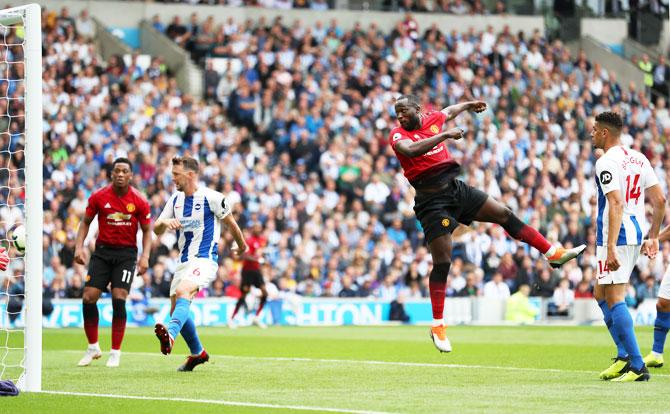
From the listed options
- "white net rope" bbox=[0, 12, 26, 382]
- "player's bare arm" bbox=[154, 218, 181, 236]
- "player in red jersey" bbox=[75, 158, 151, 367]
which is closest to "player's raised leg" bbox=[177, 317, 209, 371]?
"player's bare arm" bbox=[154, 218, 181, 236]

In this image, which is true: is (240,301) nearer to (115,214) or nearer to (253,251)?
(253,251)

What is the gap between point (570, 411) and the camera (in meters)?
9.62

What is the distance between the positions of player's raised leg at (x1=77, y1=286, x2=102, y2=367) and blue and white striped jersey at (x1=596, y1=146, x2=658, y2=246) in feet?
20.2

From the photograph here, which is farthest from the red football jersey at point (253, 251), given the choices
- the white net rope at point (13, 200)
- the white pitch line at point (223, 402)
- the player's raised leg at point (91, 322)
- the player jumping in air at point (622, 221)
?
the white pitch line at point (223, 402)

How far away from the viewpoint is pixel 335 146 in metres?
33.1

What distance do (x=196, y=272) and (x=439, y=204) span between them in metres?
2.88

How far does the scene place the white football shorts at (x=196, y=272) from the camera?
46.0 feet

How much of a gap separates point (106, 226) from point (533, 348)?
23.2ft

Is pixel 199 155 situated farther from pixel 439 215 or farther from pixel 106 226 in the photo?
pixel 439 215

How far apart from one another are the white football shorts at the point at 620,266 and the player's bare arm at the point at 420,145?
190cm

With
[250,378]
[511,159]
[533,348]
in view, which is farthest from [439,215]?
[511,159]

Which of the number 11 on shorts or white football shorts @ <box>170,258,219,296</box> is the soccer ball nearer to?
white football shorts @ <box>170,258,219,296</box>

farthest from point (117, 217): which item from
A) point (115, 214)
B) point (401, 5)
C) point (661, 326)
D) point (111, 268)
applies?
point (401, 5)

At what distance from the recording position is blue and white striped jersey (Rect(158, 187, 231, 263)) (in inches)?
560
